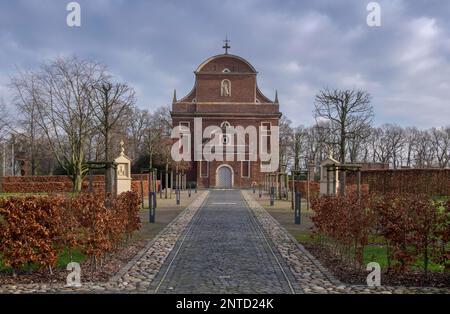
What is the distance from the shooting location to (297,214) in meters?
16.8

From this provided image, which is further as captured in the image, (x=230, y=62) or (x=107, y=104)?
(x=230, y=62)

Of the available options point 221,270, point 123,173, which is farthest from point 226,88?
point 221,270

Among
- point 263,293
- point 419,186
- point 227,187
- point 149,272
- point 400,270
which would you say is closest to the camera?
point 263,293

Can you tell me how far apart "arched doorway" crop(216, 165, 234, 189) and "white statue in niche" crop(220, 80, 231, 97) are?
9.07 m

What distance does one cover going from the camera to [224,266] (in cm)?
835

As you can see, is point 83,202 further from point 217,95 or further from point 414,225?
point 217,95

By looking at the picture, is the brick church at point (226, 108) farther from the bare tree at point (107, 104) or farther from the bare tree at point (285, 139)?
→ the bare tree at point (107, 104)

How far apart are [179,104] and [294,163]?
70.7 ft

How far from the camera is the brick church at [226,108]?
55719mm

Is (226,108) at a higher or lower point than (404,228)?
higher

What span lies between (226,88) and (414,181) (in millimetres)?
28217

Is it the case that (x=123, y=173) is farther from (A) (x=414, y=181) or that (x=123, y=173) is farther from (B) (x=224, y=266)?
(A) (x=414, y=181)

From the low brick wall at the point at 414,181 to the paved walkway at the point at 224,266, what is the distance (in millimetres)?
24637

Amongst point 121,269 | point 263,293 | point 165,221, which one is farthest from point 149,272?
point 165,221
